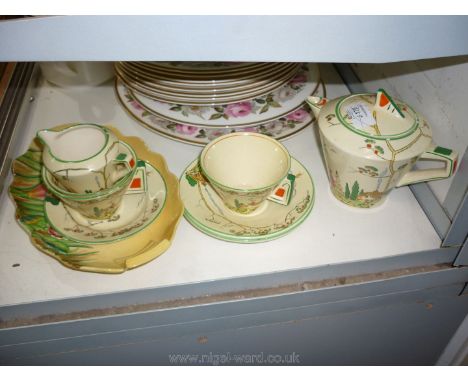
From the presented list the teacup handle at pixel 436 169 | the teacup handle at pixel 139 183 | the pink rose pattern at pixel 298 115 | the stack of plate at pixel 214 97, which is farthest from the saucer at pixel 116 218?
the teacup handle at pixel 436 169

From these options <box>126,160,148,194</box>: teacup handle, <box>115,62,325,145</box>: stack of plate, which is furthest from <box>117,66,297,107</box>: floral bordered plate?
<box>126,160,148,194</box>: teacup handle

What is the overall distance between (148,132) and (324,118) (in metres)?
0.30

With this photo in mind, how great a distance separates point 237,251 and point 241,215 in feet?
0.19

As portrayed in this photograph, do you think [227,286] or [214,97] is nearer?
[227,286]

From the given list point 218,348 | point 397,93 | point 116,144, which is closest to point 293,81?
point 397,93

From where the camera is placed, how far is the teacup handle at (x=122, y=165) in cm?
55

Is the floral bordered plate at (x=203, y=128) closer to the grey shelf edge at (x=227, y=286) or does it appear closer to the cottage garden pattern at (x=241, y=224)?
the cottage garden pattern at (x=241, y=224)

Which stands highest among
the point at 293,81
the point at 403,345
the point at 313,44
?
the point at 313,44

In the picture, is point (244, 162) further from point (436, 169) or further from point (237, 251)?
point (436, 169)

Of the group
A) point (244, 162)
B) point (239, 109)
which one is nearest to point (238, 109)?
point (239, 109)

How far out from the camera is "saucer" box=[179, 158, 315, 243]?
56 cm

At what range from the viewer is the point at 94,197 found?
0.53m

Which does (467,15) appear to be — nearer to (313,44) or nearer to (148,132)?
(313,44)

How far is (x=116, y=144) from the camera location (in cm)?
55
